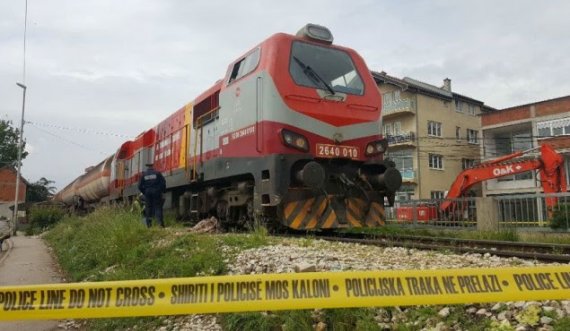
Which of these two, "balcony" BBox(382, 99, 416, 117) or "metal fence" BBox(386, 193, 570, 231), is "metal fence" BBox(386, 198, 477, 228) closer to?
"metal fence" BBox(386, 193, 570, 231)

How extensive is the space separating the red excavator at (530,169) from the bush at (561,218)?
305 millimetres

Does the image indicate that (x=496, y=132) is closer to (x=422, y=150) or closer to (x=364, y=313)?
(x=422, y=150)

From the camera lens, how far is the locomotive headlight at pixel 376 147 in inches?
338

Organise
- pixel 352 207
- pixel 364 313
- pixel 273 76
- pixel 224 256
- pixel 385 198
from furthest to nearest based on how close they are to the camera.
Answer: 1. pixel 385 198
2. pixel 352 207
3. pixel 273 76
4. pixel 224 256
5. pixel 364 313

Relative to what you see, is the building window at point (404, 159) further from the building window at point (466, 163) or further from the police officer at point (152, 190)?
the police officer at point (152, 190)

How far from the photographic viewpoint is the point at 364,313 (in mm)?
3510

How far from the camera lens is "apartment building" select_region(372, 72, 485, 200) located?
122 ft

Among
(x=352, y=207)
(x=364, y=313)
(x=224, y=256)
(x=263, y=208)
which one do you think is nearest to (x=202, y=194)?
(x=263, y=208)

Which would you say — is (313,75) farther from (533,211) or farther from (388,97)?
(388,97)

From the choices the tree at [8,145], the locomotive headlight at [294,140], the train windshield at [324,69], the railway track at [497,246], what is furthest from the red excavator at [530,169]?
the tree at [8,145]

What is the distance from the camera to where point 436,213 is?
52.5ft

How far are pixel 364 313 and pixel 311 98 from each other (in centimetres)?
512

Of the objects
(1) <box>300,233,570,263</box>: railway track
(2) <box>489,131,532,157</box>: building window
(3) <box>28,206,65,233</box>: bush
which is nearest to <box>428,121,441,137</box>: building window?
(2) <box>489,131,532,157</box>: building window

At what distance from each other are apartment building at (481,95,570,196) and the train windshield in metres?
25.0
